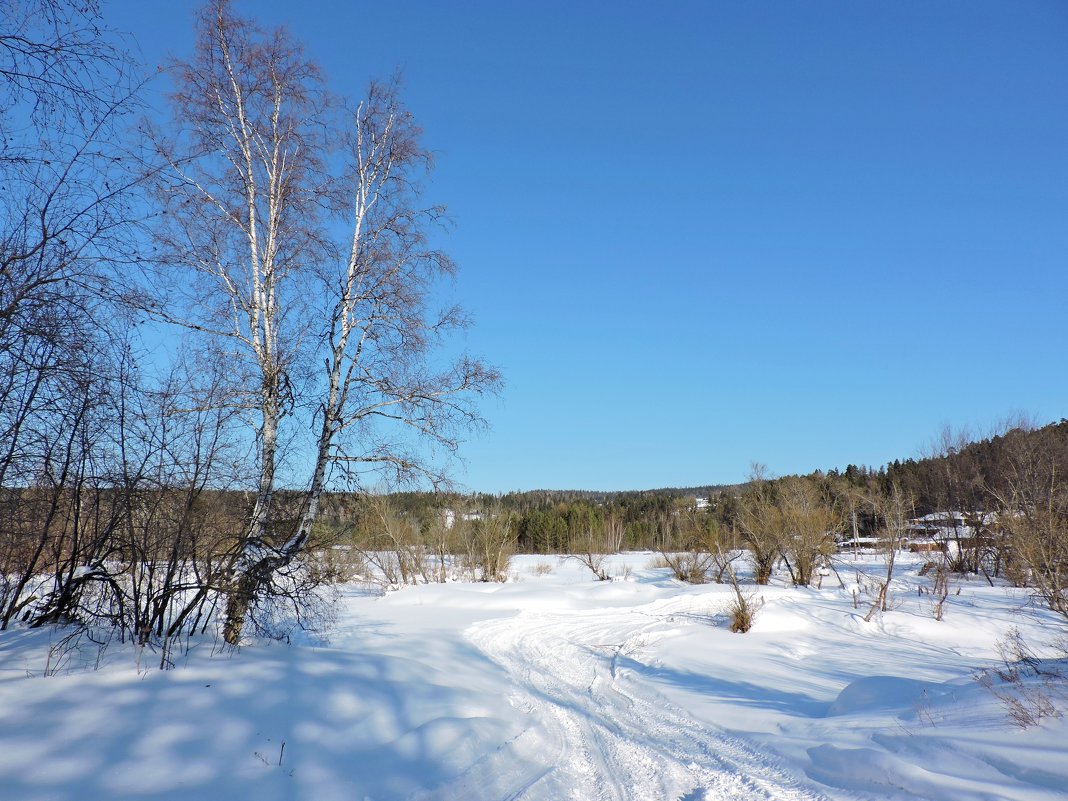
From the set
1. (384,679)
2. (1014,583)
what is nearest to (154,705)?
(384,679)

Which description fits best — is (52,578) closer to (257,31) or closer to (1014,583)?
(257,31)

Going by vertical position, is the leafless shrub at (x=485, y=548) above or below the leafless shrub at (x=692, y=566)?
above

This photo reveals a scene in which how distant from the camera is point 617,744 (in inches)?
249

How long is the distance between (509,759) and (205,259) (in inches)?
291

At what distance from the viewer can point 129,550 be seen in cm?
692

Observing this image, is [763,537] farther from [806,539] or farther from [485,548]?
[485,548]

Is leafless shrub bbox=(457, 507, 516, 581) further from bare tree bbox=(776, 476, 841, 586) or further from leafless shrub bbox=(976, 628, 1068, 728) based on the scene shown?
leafless shrub bbox=(976, 628, 1068, 728)

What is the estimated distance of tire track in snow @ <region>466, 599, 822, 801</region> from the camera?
4.99 m

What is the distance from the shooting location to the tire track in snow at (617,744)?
16.4 feet

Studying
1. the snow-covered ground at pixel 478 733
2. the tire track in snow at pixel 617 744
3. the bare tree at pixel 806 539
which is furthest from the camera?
the bare tree at pixel 806 539

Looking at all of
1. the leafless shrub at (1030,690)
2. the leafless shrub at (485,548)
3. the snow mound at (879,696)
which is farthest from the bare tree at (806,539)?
the leafless shrub at (1030,690)

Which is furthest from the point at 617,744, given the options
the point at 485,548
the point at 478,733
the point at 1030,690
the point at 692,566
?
the point at 692,566

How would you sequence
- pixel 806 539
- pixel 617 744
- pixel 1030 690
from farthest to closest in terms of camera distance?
pixel 806 539 → pixel 617 744 → pixel 1030 690

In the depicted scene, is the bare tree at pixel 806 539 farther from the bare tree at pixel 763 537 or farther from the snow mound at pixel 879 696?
the snow mound at pixel 879 696
